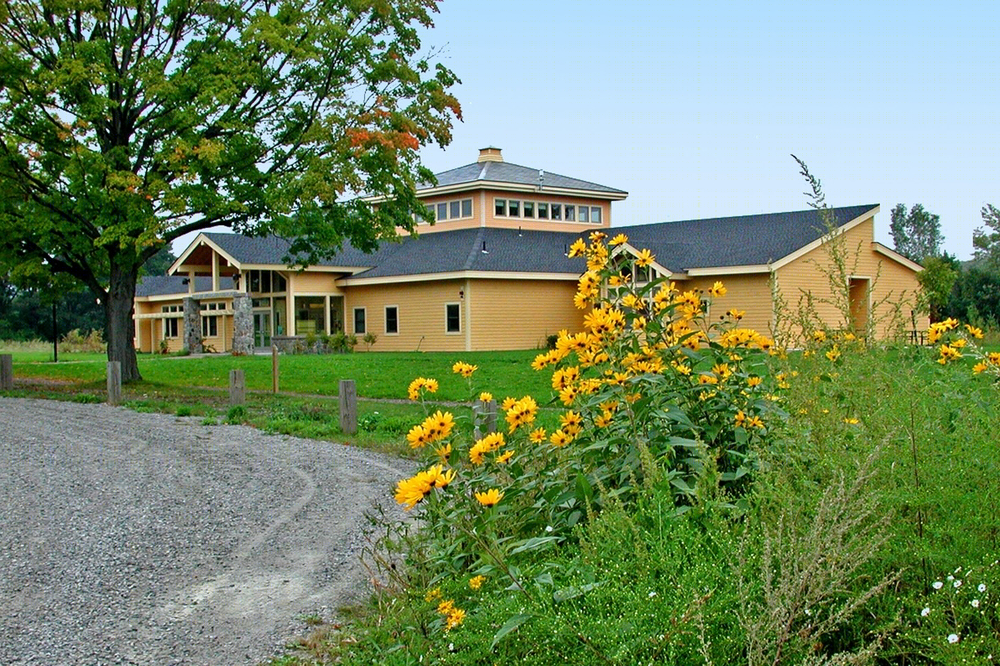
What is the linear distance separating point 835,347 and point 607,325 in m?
1.04

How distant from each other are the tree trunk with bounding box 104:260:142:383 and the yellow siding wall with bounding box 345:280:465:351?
1434cm

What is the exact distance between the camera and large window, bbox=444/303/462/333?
35625 millimetres

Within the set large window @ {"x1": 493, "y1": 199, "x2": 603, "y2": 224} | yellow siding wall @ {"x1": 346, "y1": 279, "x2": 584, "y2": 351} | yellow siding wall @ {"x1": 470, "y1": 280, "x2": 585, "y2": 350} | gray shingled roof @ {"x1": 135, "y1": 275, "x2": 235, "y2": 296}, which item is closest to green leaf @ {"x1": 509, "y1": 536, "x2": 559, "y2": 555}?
yellow siding wall @ {"x1": 346, "y1": 279, "x2": 584, "y2": 351}

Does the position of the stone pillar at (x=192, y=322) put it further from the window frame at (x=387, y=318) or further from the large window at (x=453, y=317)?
the large window at (x=453, y=317)

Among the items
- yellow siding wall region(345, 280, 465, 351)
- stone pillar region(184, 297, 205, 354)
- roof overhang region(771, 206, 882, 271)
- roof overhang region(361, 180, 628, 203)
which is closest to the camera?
roof overhang region(771, 206, 882, 271)

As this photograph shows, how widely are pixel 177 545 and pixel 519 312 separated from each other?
95.5 ft

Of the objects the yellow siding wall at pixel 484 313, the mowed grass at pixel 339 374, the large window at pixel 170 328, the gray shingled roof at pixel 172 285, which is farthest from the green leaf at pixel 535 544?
the large window at pixel 170 328

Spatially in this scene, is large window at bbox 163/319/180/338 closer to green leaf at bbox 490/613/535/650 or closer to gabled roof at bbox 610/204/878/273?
gabled roof at bbox 610/204/878/273

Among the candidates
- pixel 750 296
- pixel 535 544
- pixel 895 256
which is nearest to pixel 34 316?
pixel 750 296

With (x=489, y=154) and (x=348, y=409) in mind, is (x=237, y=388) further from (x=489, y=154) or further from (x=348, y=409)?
(x=489, y=154)

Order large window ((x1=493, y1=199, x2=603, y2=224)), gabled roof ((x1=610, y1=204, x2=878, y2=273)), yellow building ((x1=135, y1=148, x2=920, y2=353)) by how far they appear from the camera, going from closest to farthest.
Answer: gabled roof ((x1=610, y1=204, x2=878, y2=273)), yellow building ((x1=135, y1=148, x2=920, y2=353)), large window ((x1=493, y1=199, x2=603, y2=224))

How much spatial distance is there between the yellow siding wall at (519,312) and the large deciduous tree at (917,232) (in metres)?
54.2

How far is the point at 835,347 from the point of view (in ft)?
15.0

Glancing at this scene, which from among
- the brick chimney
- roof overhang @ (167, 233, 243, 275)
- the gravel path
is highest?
the brick chimney
